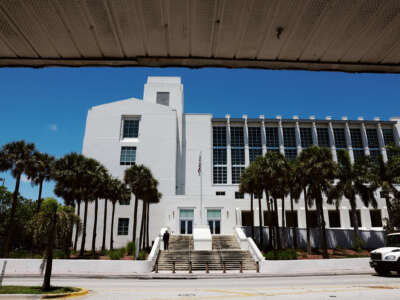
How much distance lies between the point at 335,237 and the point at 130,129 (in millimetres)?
34008

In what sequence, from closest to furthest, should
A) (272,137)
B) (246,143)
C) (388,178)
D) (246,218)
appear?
(388,178) < (246,218) < (246,143) < (272,137)

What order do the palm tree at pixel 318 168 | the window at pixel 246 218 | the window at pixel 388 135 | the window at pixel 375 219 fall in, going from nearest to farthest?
the palm tree at pixel 318 168 < the window at pixel 246 218 < the window at pixel 375 219 < the window at pixel 388 135

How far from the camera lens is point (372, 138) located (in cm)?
5888

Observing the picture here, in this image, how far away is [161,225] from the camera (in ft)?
141

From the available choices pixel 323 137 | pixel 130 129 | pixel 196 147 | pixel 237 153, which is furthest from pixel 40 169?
pixel 323 137

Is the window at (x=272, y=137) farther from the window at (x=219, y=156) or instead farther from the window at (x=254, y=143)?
the window at (x=219, y=156)

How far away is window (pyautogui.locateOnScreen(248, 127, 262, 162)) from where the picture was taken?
5576cm

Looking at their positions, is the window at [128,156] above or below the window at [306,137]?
below

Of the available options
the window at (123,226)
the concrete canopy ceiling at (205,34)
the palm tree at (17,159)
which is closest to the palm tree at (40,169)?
the palm tree at (17,159)

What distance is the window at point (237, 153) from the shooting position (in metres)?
54.0

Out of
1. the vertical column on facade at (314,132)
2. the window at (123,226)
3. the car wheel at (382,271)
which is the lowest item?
the car wheel at (382,271)

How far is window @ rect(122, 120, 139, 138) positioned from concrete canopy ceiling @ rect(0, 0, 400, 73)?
1843 inches

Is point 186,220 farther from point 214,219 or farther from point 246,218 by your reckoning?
point 246,218

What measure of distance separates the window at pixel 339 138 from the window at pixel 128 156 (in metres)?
37.9
